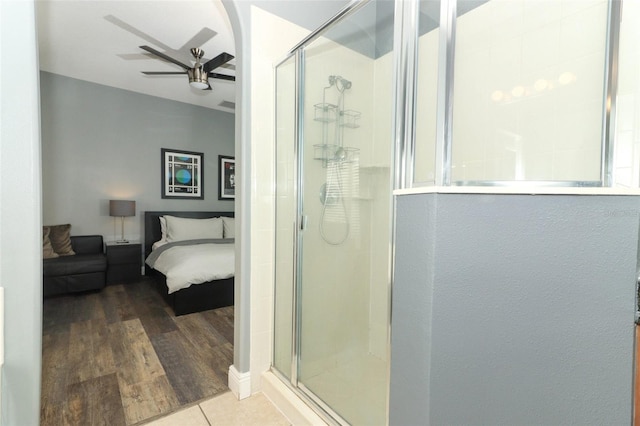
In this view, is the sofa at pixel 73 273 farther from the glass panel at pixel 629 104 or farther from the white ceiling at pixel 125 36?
the glass panel at pixel 629 104

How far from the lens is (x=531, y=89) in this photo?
1.52 meters

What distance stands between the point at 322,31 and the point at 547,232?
147 cm

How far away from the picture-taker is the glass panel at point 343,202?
68.0 inches

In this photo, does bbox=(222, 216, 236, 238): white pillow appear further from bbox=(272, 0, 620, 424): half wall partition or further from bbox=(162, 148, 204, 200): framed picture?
bbox=(272, 0, 620, 424): half wall partition

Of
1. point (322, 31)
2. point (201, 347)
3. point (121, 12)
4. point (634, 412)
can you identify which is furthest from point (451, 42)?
point (121, 12)

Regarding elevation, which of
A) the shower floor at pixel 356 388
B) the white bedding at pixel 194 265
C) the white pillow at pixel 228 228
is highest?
the white pillow at pixel 228 228

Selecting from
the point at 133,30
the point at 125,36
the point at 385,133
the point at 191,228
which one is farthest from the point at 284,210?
the point at 191,228

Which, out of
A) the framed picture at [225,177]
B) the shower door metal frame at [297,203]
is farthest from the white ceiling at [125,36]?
the framed picture at [225,177]

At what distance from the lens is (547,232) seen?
33.9 inches

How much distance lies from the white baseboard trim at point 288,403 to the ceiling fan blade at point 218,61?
252 cm

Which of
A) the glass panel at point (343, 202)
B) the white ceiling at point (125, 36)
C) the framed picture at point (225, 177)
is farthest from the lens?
the framed picture at point (225, 177)

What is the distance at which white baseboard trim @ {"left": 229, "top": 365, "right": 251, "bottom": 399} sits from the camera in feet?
5.69

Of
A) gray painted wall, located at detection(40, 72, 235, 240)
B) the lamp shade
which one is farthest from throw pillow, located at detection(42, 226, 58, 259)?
the lamp shade

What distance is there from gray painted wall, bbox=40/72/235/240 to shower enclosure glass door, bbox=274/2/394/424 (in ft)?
11.4
